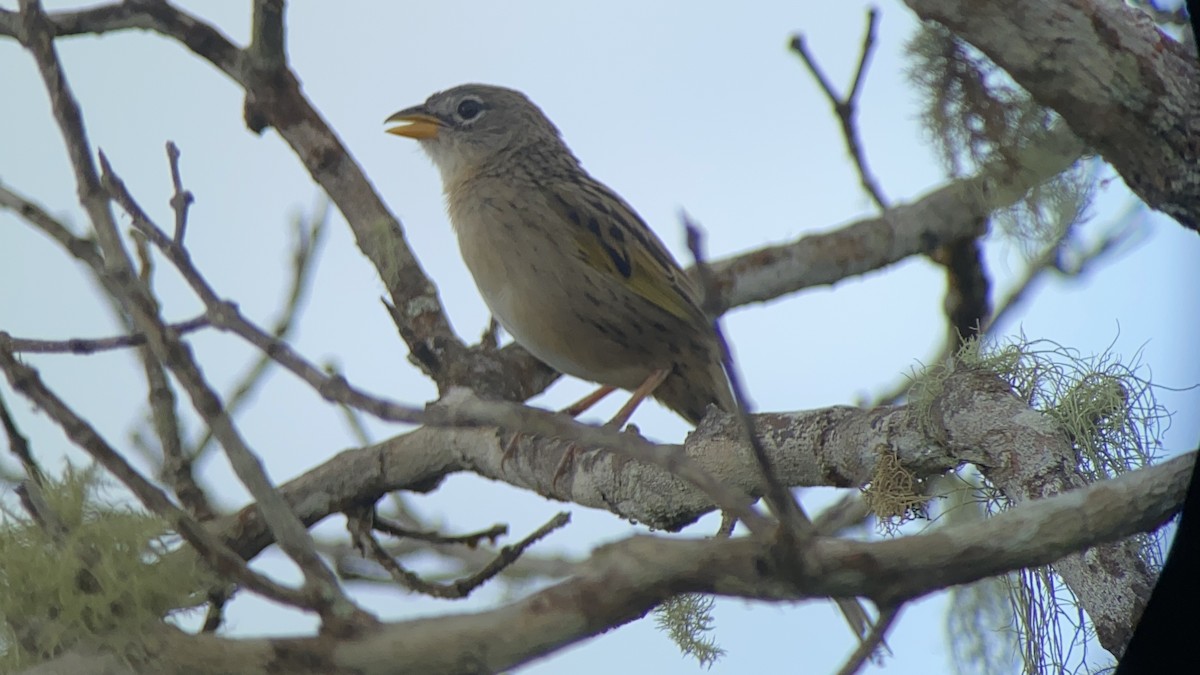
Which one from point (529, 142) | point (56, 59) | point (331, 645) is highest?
point (529, 142)

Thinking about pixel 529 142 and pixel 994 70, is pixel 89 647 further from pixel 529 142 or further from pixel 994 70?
pixel 529 142

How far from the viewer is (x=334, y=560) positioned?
2.76 metres

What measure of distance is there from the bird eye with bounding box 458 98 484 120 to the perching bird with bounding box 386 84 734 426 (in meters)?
0.29

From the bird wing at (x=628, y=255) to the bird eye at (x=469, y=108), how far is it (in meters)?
0.50

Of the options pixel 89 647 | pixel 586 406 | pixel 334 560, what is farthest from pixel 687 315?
pixel 89 647

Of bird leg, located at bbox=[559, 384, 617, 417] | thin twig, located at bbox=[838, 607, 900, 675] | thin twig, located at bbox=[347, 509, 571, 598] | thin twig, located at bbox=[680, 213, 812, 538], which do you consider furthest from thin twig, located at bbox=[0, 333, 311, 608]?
bird leg, located at bbox=[559, 384, 617, 417]

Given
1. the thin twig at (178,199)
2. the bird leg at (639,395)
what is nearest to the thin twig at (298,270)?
the thin twig at (178,199)

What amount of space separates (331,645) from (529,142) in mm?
2326

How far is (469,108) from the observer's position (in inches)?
142

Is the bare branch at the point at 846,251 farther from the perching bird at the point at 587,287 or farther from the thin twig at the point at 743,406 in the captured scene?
the thin twig at the point at 743,406

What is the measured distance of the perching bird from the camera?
300 centimetres

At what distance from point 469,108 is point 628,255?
81 centimetres

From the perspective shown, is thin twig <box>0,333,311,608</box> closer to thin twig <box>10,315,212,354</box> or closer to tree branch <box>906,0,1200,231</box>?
thin twig <box>10,315,212,354</box>

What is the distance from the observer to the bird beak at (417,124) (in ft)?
11.6
